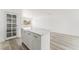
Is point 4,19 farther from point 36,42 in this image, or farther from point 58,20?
point 58,20

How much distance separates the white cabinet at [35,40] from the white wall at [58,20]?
144mm

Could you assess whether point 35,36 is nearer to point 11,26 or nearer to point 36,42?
point 36,42

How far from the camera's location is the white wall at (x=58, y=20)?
1169 millimetres

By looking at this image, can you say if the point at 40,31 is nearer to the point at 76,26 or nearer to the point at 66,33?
the point at 66,33

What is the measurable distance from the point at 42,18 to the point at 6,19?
51 centimetres

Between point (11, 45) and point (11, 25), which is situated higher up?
point (11, 25)

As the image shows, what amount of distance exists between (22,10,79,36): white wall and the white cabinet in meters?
0.14

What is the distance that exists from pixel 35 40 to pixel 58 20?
1.40ft

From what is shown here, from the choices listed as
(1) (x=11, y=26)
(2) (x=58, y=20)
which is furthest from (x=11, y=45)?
(2) (x=58, y=20)

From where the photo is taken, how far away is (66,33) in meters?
1.20

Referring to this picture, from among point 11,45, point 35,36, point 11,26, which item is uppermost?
point 11,26

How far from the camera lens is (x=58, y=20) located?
1.21 meters
